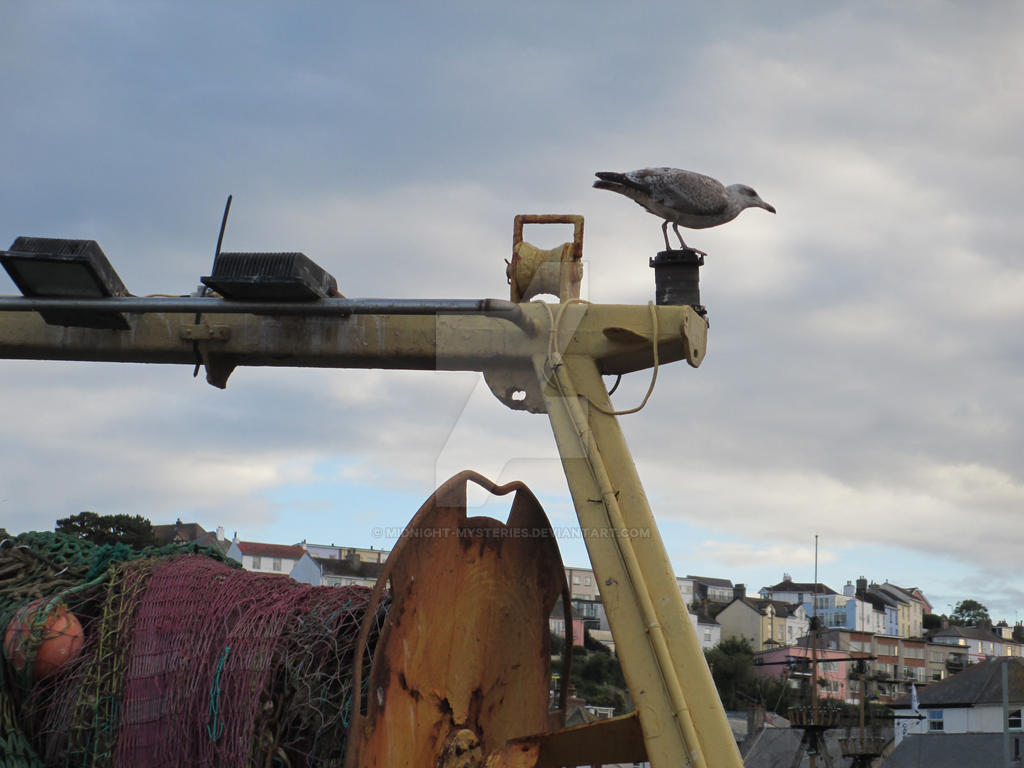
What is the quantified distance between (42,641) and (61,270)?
5.45 ft

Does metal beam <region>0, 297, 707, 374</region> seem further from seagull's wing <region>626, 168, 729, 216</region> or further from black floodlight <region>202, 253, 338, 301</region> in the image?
seagull's wing <region>626, 168, 729, 216</region>

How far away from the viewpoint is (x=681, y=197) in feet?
16.6

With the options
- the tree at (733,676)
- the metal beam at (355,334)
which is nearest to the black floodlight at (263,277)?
the metal beam at (355,334)

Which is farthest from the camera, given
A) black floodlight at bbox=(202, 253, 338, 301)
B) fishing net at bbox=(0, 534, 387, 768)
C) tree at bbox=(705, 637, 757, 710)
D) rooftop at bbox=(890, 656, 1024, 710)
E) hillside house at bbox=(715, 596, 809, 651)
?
hillside house at bbox=(715, 596, 809, 651)

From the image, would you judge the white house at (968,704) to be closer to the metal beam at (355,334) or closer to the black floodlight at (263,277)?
the metal beam at (355,334)

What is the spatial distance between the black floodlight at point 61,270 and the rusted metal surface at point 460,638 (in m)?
1.59

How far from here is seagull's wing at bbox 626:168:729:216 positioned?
16.5 ft

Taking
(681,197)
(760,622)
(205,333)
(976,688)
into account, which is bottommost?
(976,688)

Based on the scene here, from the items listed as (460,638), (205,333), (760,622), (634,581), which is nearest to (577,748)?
(460,638)

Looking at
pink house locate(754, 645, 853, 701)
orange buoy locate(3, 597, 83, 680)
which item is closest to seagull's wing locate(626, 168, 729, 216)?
orange buoy locate(3, 597, 83, 680)

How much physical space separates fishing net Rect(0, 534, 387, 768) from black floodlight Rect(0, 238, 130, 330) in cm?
129

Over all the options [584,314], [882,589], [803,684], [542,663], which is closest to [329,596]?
[542,663]

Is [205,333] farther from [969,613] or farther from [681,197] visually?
[969,613]

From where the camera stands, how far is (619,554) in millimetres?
3975
